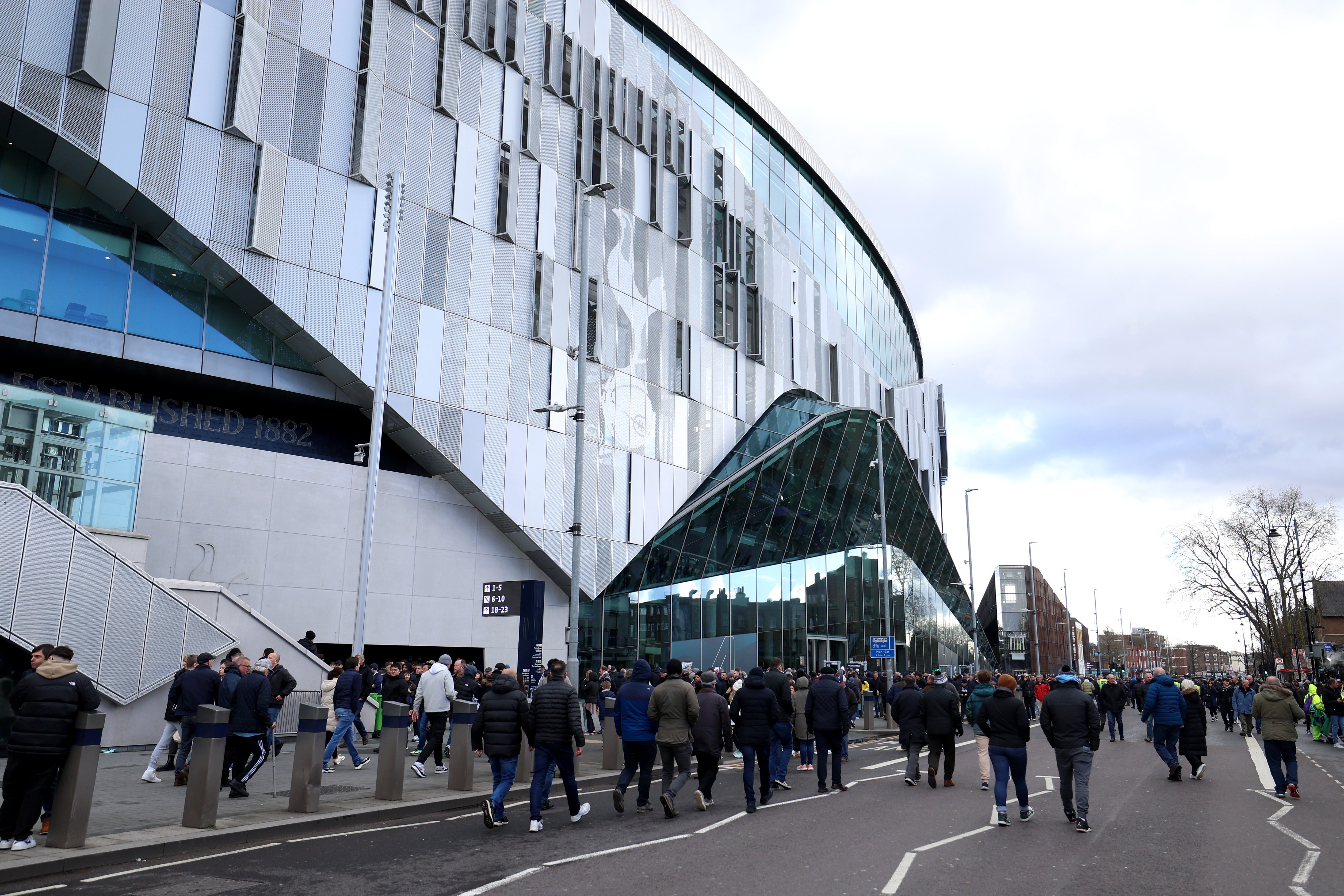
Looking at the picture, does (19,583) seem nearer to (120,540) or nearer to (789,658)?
(120,540)

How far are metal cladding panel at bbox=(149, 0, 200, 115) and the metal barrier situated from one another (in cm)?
1348

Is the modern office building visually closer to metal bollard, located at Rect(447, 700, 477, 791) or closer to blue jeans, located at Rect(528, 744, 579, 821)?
metal bollard, located at Rect(447, 700, 477, 791)

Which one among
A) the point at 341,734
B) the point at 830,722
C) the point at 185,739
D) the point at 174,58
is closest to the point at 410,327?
the point at 174,58

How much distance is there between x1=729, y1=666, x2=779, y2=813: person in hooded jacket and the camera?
11492mm

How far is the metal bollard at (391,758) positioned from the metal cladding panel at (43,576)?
696 centimetres

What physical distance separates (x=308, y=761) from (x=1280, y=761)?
13360mm

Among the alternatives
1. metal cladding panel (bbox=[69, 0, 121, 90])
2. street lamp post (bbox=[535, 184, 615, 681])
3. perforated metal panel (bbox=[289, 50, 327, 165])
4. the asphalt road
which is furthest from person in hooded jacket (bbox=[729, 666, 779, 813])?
metal cladding panel (bbox=[69, 0, 121, 90])

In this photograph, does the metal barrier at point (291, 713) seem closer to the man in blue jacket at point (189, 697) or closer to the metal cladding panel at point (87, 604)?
the metal cladding panel at point (87, 604)

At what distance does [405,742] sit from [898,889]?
6971 millimetres

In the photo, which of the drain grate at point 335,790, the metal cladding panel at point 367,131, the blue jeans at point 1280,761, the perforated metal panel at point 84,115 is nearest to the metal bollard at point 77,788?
the drain grate at point 335,790

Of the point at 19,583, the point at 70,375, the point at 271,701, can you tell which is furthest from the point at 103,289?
the point at 271,701

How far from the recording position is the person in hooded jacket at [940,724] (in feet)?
44.7

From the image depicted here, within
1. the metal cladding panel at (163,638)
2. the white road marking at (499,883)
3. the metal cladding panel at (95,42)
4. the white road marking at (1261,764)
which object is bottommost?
the white road marking at (1261,764)

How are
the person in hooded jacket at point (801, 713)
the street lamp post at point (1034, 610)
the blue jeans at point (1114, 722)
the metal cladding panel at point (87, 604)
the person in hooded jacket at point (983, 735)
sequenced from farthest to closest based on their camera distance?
the street lamp post at point (1034, 610)
the blue jeans at point (1114, 722)
the person in hooded jacket at point (801, 713)
the metal cladding panel at point (87, 604)
the person in hooded jacket at point (983, 735)
